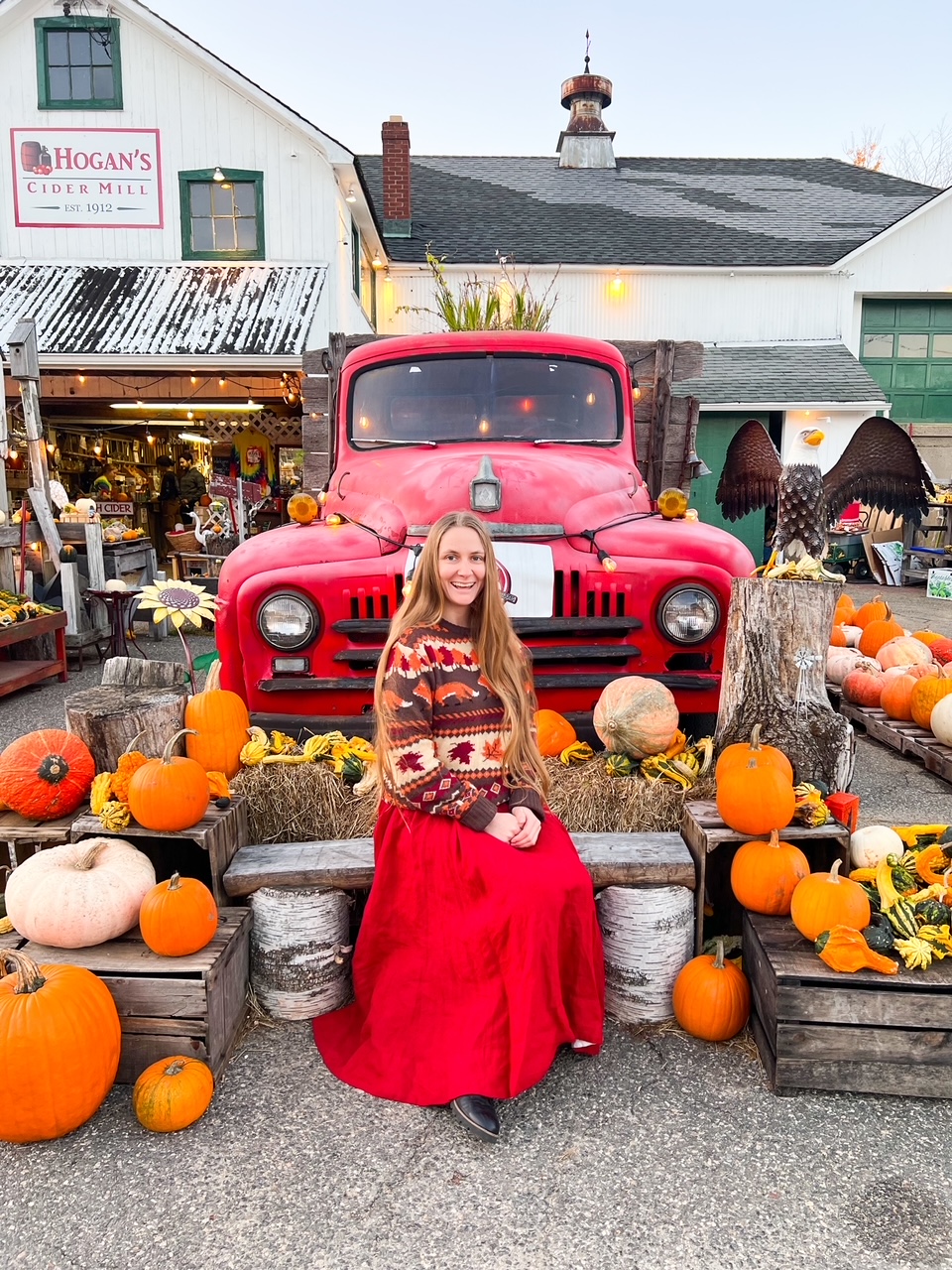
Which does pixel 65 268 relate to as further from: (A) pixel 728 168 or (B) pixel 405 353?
(A) pixel 728 168

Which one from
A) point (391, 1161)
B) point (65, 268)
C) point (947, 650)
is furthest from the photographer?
point (65, 268)

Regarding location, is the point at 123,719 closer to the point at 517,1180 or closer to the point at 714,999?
the point at 517,1180

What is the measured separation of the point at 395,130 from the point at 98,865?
16466mm

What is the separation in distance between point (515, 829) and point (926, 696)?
11.8 ft

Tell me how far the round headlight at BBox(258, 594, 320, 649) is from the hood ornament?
33.1 inches

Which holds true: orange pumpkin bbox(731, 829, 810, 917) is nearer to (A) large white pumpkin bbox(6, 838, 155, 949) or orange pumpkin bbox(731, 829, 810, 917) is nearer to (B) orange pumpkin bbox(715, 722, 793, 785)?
(B) orange pumpkin bbox(715, 722, 793, 785)

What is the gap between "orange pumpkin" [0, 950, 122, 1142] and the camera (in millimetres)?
2090

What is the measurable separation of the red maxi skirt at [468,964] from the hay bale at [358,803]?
631mm

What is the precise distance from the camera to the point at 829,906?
242 centimetres

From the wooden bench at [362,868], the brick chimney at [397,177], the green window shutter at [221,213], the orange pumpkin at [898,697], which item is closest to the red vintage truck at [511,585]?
the wooden bench at [362,868]

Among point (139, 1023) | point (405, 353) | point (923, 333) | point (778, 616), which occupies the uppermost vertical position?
point (923, 333)

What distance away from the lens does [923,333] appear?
1673 cm

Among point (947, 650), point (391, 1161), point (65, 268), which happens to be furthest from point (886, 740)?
point (65, 268)

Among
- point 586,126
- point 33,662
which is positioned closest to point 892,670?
point 33,662
